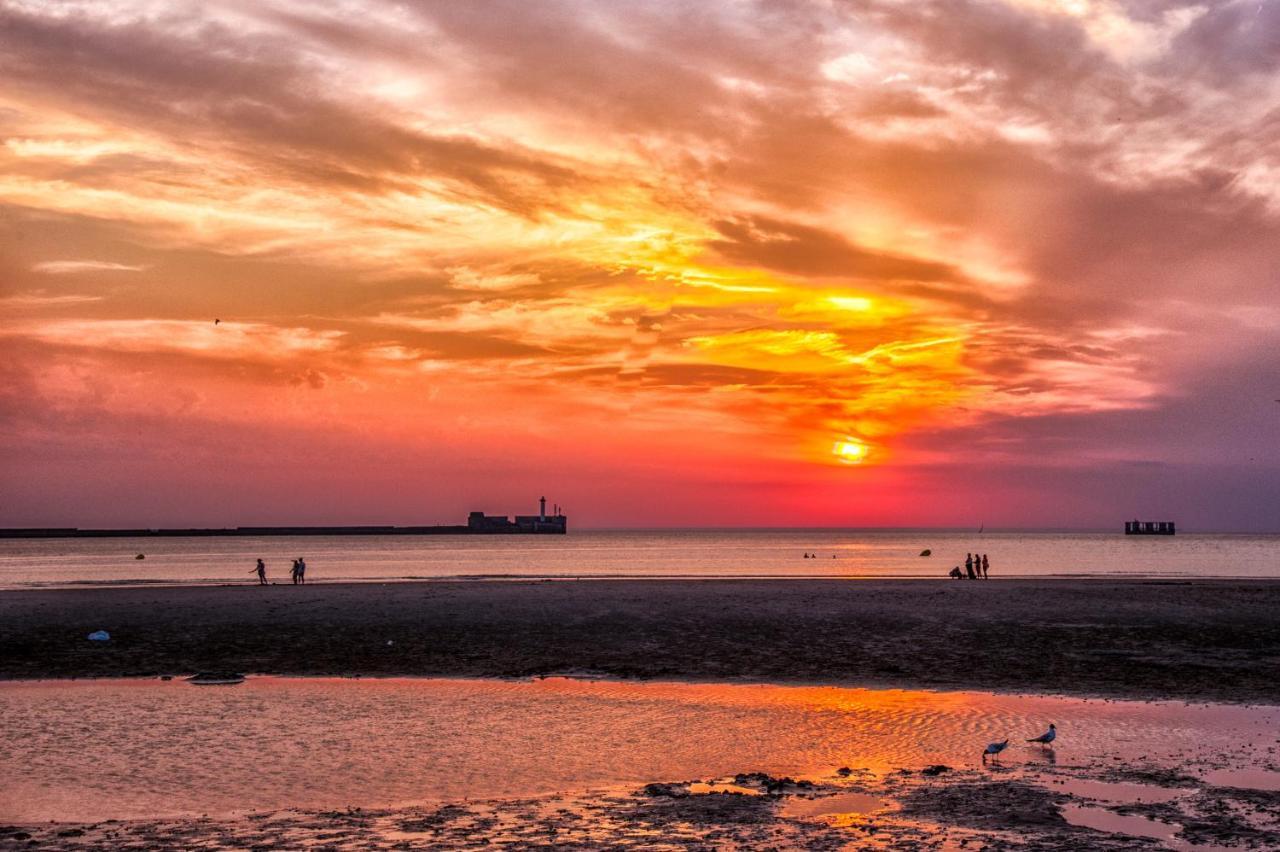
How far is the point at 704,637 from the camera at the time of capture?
126 feet

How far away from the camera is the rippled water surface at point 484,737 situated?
58.3ft

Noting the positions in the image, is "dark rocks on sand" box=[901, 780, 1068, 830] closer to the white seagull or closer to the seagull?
the white seagull

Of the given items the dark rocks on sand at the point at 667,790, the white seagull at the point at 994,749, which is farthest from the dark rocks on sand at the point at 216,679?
the white seagull at the point at 994,749

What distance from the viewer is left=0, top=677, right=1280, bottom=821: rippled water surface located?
17781 mm

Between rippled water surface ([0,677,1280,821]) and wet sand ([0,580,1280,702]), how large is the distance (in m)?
3.25

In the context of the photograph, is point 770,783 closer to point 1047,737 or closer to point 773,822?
point 773,822

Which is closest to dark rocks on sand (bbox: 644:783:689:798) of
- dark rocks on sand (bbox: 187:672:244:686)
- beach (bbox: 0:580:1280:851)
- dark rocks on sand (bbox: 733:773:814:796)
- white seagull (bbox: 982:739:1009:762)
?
beach (bbox: 0:580:1280:851)

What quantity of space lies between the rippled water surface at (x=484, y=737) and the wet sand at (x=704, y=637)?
325 cm

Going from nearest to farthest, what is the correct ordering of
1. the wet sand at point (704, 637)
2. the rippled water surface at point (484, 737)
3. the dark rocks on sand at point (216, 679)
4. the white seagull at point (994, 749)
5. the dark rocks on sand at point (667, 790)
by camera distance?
the dark rocks on sand at point (667, 790) < the rippled water surface at point (484, 737) < the white seagull at point (994, 749) < the dark rocks on sand at point (216, 679) < the wet sand at point (704, 637)

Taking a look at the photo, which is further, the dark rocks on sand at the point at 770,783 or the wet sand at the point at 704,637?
the wet sand at the point at 704,637

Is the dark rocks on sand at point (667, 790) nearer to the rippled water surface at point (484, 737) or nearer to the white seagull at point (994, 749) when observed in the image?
the rippled water surface at point (484, 737)

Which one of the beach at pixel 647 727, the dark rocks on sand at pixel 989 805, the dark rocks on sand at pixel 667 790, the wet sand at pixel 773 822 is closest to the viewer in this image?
the wet sand at pixel 773 822

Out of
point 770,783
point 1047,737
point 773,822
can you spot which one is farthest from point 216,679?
point 1047,737

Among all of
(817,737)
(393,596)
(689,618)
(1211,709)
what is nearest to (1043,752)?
(817,737)
